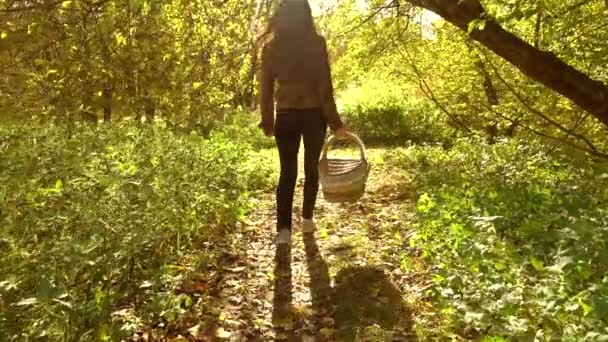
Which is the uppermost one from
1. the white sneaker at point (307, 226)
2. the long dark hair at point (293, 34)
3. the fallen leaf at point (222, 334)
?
the long dark hair at point (293, 34)

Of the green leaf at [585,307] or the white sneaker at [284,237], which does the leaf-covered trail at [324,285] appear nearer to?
the white sneaker at [284,237]

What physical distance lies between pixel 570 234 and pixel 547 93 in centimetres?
522

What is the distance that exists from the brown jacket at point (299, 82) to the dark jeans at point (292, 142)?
0.25ft

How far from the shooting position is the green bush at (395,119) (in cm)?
1855

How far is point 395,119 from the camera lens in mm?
19391

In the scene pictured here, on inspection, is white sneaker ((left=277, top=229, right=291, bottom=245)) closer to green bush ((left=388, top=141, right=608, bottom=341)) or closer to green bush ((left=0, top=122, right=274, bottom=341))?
green bush ((left=0, top=122, right=274, bottom=341))

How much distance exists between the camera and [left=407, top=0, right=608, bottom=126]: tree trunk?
479 cm

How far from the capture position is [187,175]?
19.4 feet

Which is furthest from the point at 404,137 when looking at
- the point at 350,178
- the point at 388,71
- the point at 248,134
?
the point at 350,178

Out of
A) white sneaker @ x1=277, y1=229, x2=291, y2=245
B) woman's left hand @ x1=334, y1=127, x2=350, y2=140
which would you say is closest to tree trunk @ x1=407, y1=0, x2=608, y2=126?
woman's left hand @ x1=334, y1=127, x2=350, y2=140

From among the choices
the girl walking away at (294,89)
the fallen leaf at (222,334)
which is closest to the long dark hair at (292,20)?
the girl walking away at (294,89)

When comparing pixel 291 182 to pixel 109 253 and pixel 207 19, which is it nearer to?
pixel 109 253

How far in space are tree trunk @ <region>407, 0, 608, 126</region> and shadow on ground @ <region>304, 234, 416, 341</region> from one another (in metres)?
2.51

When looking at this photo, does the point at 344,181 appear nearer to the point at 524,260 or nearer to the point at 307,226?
the point at 307,226
